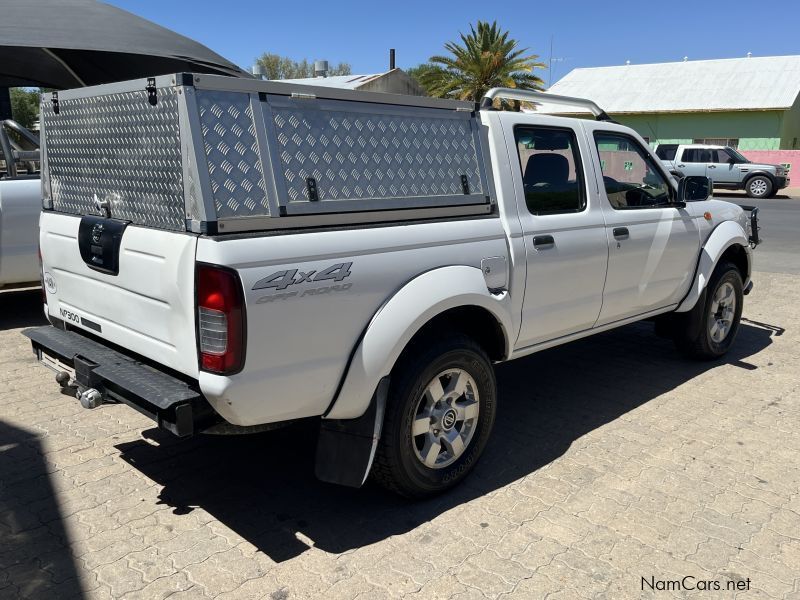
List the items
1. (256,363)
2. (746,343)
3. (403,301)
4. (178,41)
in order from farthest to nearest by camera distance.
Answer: (178,41), (746,343), (403,301), (256,363)

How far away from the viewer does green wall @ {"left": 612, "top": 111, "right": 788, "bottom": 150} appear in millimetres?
33812

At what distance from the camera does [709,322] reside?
18.9ft

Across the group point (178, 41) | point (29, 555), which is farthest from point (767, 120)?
point (29, 555)

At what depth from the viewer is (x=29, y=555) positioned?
3.05 metres

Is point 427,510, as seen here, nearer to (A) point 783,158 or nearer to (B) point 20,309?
(B) point 20,309

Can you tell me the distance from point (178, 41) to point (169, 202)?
929cm

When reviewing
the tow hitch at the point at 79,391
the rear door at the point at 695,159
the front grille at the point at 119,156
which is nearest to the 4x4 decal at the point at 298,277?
the front grille at the point at 119,156

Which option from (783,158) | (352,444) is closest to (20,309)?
(352,444)

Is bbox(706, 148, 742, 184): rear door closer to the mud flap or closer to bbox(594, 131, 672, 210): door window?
bbox(594, 131, 672, 210): door window

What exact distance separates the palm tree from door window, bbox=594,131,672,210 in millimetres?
28380

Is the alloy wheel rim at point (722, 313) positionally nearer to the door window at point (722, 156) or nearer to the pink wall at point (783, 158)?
the door window at point (722, 156)

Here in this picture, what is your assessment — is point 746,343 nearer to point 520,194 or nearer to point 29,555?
point 520,194

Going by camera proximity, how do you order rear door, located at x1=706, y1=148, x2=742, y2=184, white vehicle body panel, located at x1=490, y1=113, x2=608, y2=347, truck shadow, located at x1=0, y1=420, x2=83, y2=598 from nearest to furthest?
truck shadow, located at x1=0, y1=420, x2=83, y2=598 < white vehicle body panel, located at x1=490, y1=113, x2=608, y2=347 < rear door, located at x1=706, y1=148, x2=742, y2=184

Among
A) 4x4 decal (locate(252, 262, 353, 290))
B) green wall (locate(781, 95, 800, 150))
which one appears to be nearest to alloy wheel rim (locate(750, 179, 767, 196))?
green wall (locate(781, 95, 800, 150))
